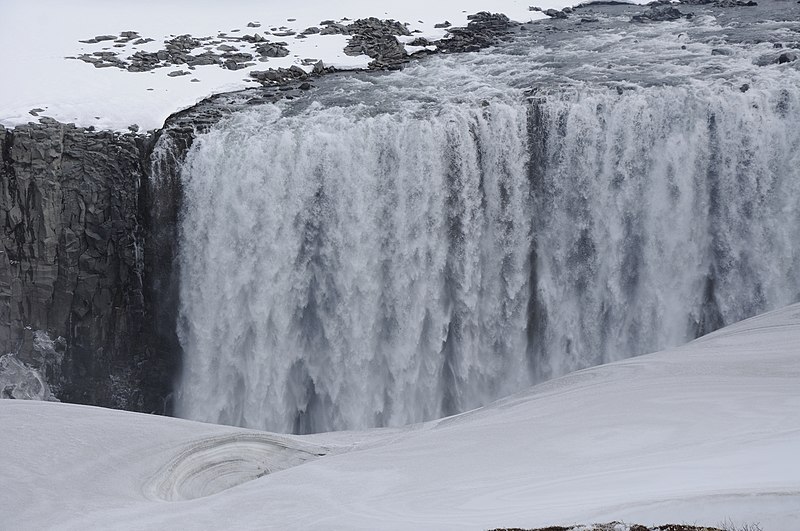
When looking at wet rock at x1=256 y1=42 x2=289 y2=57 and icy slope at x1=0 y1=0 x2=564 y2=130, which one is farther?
wet rock at x1=256 y1=42 x2=289 y2=57

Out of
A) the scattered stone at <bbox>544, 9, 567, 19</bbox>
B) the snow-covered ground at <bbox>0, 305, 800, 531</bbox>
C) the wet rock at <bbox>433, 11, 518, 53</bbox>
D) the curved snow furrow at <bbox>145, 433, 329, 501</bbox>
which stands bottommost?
the curved snow furrow at <bbox>145, 433, 329, 501</bbox>

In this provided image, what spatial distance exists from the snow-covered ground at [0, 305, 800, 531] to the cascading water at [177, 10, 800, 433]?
4.60 meters

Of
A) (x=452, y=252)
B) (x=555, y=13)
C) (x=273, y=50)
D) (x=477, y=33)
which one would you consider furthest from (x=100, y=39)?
(x=555, y=13)

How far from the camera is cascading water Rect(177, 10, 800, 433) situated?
19.3 m

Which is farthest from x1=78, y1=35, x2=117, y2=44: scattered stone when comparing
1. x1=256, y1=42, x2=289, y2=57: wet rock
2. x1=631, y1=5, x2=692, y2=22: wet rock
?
x1=631, y1=5, x2=692, y2=22: wet rock

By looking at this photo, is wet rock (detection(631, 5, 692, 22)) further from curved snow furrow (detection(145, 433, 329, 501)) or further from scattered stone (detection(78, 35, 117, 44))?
curved snow furrow (detection(145, 433, 329, 501))

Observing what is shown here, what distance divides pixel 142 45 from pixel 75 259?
8.35m

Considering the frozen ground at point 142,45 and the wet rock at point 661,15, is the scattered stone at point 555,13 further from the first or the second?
the wet rock at point 661,15

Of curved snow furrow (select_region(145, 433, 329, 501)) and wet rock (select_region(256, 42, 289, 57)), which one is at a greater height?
wet rock (select_region(256, 42, 289, 57))

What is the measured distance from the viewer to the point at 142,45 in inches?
1029

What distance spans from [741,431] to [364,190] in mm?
10835

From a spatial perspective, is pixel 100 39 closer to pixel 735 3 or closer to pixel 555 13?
pixel 555 13

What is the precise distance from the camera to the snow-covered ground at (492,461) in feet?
30.1

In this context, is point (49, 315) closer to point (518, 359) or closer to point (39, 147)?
point (39, 147)
